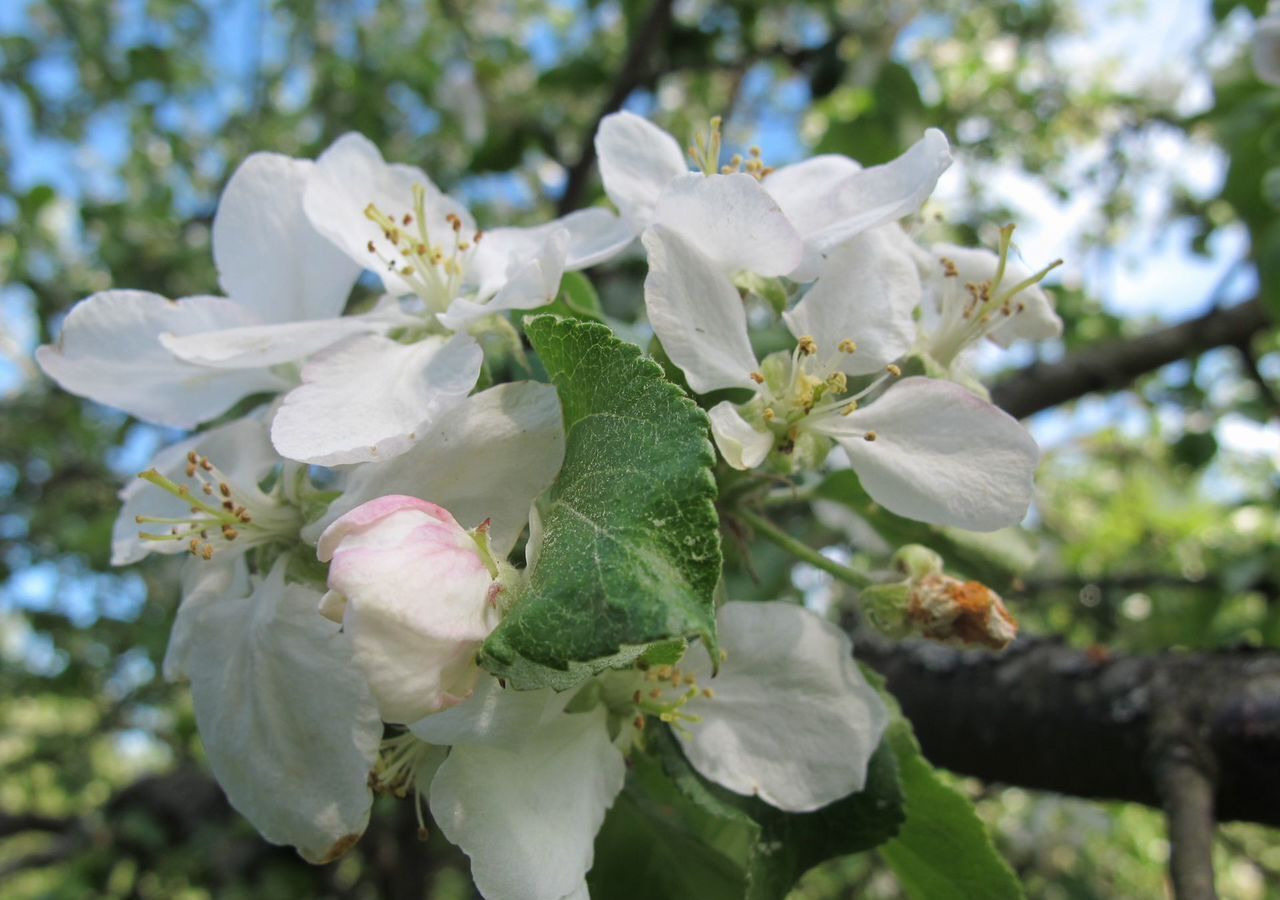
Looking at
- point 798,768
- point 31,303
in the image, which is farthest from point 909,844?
point 31,303

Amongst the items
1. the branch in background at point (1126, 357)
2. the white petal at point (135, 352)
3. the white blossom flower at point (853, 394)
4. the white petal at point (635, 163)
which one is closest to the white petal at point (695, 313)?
the white blossom flower at point (853, 394)

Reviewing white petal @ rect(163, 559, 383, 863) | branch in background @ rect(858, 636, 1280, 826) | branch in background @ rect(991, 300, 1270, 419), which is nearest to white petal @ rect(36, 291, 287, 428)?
white petal @ rect(163, 559, 383, 863)

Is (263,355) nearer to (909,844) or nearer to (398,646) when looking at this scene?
(398,646)

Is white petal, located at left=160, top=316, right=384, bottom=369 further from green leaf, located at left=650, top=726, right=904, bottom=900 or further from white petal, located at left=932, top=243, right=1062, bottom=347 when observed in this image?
white petal, located at left=932, top=243, right=1062, bottom=347

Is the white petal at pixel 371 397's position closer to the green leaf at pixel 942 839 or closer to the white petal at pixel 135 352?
the white petal at pixel 135 352

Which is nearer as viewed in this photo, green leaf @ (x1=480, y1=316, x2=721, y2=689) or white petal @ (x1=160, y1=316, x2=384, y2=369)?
green leaf @ (x1=480, y1=316, x2=721, y2=689)
